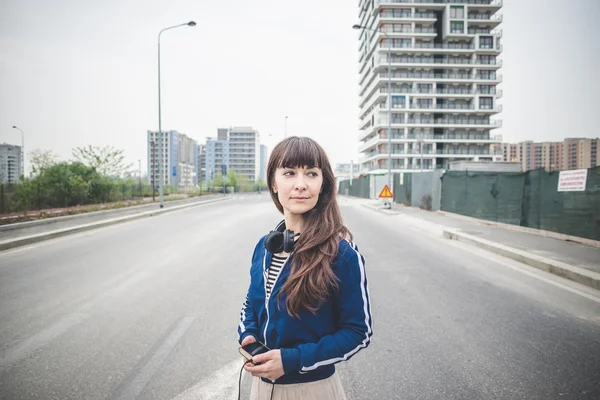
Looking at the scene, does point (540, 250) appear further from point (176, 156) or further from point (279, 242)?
point (176, 156)

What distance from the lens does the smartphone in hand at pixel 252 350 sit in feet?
4.44

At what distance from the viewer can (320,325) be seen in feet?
→ 4.63

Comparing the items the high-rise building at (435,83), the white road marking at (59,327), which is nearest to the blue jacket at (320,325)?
the white road marking at (59,327)

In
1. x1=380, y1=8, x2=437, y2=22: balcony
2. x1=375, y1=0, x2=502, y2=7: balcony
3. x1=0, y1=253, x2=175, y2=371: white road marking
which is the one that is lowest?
x1=0, y1=253, x2=175, y2=371: white road marking

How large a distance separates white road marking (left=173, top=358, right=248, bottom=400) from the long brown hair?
5.19 ft

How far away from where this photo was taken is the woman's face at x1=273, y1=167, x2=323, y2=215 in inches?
Result: 58.2

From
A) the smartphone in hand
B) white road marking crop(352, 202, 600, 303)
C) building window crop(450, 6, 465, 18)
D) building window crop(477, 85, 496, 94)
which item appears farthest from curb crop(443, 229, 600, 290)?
building window crop(450, 6, 465, 18)

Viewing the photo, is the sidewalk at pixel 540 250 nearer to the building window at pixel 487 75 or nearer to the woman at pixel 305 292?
the woman at pixel 305 292

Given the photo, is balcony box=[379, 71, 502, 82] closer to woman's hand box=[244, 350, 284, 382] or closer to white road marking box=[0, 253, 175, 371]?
white road marking box=[0, 253, 175, 371]

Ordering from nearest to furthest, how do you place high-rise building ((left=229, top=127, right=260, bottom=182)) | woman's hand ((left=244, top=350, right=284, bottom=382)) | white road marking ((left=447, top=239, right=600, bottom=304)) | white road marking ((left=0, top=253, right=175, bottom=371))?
woman's hand ((left=244, top=350, right=284, bottom=382)) < white road marking ((left=0, top=253, right=175, bottom=371)) < white road marking ((left=447, top=239, right=600, bottom=304)) < high-rise building ((left=229, top=127, right=260, bottom=182))

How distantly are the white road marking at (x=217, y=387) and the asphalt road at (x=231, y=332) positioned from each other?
0.04 feet

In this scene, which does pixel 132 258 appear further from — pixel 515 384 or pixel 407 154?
pixel 407 154

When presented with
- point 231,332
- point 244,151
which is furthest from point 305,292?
point 244,151

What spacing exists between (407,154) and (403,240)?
214 feet
